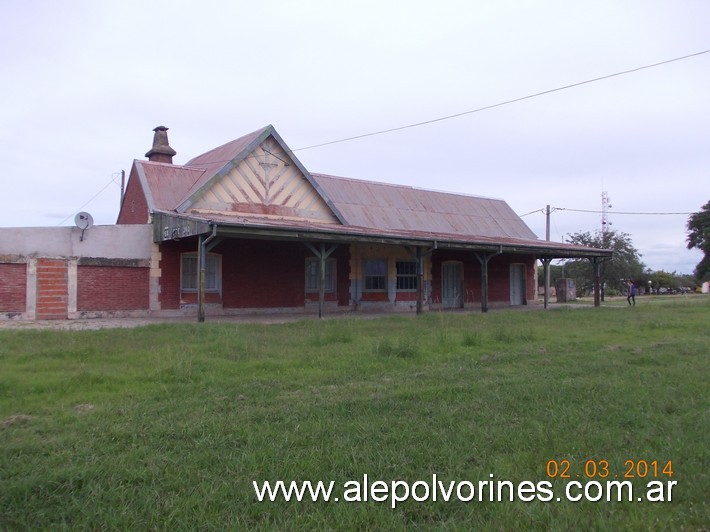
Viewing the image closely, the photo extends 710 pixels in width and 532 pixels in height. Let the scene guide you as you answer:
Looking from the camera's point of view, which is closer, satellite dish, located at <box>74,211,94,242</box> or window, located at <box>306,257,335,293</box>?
satellite dish, located at <box>74,211,94,242</box>

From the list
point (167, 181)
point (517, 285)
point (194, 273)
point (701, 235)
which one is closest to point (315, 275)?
point (194, 273)

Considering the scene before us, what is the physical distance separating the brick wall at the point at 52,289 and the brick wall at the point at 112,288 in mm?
415

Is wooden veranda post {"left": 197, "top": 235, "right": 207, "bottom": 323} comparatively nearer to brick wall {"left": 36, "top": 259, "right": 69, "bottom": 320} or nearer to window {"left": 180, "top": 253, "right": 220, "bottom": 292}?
window {"left": 180, "top": 253, "right": 220, "bottom": 292}

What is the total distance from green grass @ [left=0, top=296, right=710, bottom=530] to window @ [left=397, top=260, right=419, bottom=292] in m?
13.4

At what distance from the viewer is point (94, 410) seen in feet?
18.0

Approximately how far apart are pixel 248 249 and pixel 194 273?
6.40 feet

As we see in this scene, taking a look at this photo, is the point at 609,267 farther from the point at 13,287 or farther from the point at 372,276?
the point at 13,287

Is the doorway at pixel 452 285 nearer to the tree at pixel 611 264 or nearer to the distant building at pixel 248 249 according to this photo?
the distant building at pixel 248 249

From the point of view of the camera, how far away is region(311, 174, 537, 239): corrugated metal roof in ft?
75.4

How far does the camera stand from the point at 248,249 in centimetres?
1908

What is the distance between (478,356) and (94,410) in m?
5.75

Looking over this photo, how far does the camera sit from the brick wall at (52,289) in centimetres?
1549

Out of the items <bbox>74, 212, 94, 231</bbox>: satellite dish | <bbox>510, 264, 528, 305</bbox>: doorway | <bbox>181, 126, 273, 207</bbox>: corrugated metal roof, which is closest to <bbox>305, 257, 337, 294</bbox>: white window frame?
<bbox>181, 126, 273, 207</bbox>: corrugated metal roof

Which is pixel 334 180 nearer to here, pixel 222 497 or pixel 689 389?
pixel 689 389
